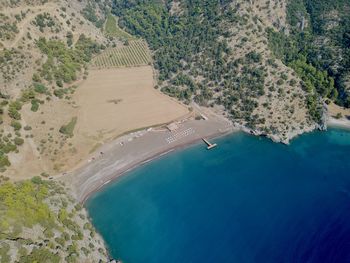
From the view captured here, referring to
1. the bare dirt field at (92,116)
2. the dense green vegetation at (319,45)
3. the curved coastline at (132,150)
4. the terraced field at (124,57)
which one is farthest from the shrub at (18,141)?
the dense green vegetation at (319,45)

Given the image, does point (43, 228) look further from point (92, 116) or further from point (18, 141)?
point (92, 116)

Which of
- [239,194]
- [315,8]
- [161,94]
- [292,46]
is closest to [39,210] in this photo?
[239,194]

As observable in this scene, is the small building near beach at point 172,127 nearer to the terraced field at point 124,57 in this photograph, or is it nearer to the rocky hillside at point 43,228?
the rocky hillside at point 43,228

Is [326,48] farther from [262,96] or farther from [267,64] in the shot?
[262,96]

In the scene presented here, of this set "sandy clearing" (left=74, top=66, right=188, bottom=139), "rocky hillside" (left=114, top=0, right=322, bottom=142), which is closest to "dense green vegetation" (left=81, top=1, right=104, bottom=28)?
"rocky hillside" (left=114, top=0, right=322, bottom=142)

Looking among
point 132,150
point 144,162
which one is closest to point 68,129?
point 132,150

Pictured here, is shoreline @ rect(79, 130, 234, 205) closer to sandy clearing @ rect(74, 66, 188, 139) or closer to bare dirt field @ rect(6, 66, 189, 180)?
bare dirt field @ rect(6, 66, 189, 180)
